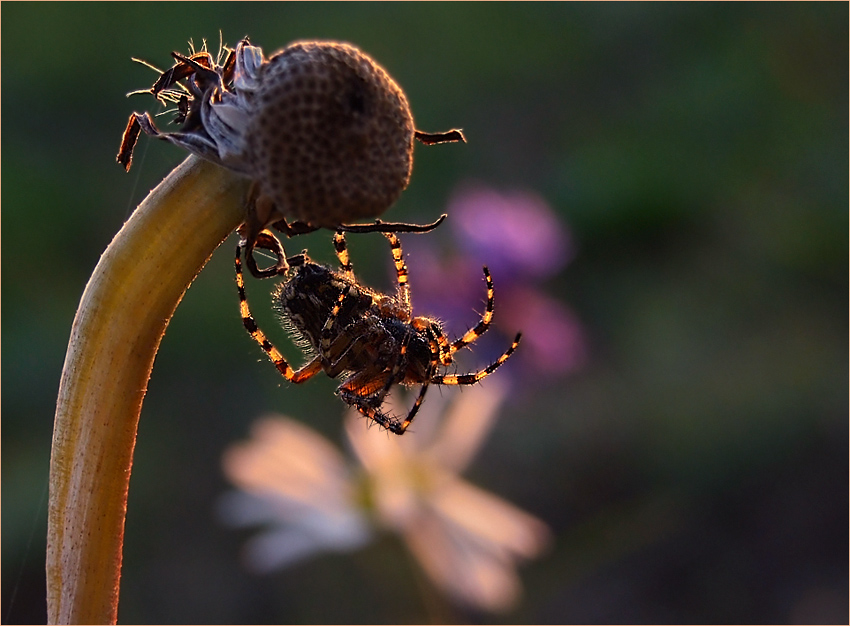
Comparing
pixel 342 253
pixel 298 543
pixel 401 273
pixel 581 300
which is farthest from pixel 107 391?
pixel 581 300

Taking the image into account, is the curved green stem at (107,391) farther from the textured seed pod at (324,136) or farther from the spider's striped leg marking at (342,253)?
the spider's striped leg marking at (342,253)

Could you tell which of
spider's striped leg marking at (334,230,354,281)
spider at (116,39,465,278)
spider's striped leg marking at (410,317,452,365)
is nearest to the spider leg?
spider at (116,39,465,278)

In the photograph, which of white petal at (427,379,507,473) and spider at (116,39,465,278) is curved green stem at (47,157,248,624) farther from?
white petal at (427,379,507,473)

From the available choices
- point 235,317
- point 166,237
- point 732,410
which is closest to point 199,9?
point 235,317

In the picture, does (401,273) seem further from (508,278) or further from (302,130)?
(508,278)

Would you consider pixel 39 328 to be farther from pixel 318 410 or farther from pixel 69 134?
pixel 69 134

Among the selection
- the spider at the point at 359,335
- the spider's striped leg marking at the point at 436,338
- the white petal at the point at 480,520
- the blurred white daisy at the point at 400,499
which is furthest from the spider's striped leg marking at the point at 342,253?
the white petal at the point at 480,520
